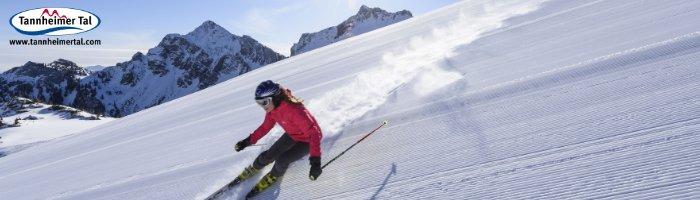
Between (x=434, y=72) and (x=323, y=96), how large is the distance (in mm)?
2515

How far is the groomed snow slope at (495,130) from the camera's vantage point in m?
4.07

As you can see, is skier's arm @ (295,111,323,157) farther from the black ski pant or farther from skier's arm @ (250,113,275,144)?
skier's arm @ (250,113,275,144)

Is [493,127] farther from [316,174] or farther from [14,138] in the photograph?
[14,138]

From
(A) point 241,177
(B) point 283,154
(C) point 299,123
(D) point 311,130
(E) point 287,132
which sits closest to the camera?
(D) point 311,130

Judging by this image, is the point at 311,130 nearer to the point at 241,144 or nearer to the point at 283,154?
the point at 283,154

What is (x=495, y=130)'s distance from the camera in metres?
5.36

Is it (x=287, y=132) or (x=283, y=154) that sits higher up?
(x=287, y=132)

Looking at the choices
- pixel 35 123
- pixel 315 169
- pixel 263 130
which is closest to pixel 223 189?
pixel 263 130

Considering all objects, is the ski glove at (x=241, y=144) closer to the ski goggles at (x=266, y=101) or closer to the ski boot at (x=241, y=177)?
the ski boot at (x=241, y=177)

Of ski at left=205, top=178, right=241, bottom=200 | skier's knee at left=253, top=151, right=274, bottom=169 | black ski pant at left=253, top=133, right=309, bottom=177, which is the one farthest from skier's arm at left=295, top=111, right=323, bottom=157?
ski at left=205, top=178, right=241, bottom=200

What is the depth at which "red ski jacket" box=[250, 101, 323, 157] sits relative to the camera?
18.3 feet

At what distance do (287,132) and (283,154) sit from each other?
295 mm

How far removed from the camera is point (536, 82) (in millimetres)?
6676

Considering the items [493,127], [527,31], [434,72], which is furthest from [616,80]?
[527,31]
